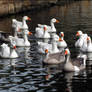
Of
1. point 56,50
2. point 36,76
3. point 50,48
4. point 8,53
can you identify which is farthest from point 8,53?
point 36,76

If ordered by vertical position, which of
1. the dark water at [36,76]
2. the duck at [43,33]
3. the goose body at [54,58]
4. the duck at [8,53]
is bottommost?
the dark water at [36,76]

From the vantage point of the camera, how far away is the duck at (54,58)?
842 inches

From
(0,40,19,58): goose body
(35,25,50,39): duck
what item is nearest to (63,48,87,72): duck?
(0,40,19,58): goose body

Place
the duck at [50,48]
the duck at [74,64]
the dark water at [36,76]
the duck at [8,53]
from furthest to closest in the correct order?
the duck at [50,48]
the duck at [8,53]
the duck at [74,64]
the dark water at [36,76]

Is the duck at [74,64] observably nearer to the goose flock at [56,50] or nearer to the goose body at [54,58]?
the goose flock at [56,50]

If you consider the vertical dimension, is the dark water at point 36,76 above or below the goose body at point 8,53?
below

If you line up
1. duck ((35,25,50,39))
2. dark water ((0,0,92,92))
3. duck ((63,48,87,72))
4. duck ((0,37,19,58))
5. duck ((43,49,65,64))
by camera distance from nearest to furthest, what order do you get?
dark water ((0,0,92,92)) → duck ((63,48,87,72)) → duck ((43,49,65,64)) → duck ((0,37,19,58)) → duck ((35,25,50,39))

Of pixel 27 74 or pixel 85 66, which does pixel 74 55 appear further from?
pixel 27 74

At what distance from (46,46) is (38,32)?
5.70 meters

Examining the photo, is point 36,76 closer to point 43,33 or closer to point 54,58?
point 54,58

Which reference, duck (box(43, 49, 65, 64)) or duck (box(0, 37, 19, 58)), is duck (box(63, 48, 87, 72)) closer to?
duck (box(43, 49, 65, 64))

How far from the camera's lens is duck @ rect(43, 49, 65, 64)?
21375mm

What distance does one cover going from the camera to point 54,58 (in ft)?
70.3

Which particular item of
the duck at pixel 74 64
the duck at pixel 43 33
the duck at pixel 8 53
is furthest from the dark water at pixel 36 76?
the duck at pixel 43 33
